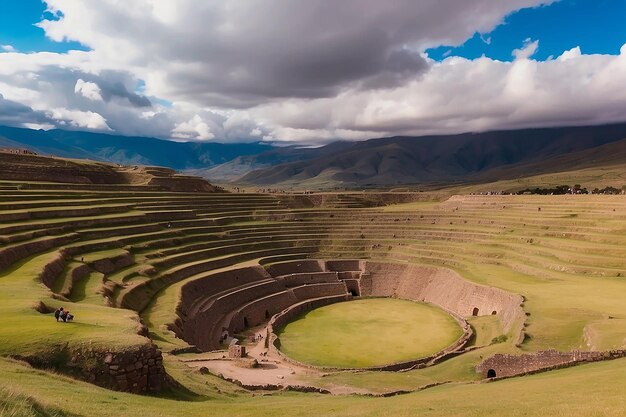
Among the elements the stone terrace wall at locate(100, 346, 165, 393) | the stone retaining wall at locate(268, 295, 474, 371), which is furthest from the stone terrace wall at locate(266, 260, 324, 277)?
the stone terrace wall at locate(100, 346, 165, 393)

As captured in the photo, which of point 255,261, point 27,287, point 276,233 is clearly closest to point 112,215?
point 255,261

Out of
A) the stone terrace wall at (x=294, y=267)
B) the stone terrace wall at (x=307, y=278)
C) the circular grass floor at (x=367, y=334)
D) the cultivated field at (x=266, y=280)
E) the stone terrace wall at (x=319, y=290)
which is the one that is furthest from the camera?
the stone terrace wall at (x=294, y=267)

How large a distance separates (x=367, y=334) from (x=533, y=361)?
18335mm

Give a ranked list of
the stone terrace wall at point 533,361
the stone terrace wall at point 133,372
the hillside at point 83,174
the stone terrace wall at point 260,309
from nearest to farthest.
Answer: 1. the stone terrace wall at point 133,372
2. the stone terrace wall at point 533,361
3. the stone terrace wall at point 260,309
4. the hillside at point 83,174

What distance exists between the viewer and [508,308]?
38188 millimetres

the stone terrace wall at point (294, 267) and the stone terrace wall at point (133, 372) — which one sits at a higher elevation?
the stone terrace wall at point (133, 372)

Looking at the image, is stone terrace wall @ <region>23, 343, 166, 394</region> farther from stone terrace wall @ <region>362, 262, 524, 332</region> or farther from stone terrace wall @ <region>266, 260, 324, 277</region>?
stone terrace wall @ <region>266, 260, 324, 277</region>

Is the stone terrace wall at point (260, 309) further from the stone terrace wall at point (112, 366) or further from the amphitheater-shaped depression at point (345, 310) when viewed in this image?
the stone terrace wall at point (112, 366)

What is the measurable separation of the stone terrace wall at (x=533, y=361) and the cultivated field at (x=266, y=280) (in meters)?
0.82

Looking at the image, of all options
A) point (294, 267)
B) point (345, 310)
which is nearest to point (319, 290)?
point (294, 267)

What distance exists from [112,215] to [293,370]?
38.1 m

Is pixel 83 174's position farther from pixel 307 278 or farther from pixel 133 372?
pixel 133 372

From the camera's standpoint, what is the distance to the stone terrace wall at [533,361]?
2305 cm

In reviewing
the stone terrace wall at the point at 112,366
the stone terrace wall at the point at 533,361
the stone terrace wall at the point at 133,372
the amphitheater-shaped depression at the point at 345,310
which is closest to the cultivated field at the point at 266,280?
the stone terrace wall at the point at 112,366
